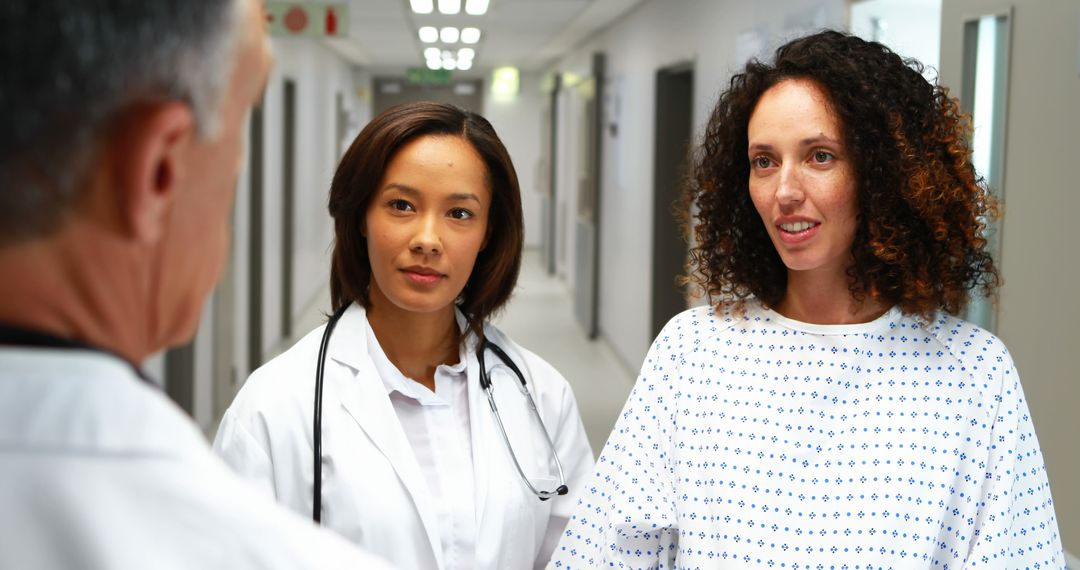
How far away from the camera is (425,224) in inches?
65.9

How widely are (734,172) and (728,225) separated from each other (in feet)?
0.29

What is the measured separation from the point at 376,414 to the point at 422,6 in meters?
6.18

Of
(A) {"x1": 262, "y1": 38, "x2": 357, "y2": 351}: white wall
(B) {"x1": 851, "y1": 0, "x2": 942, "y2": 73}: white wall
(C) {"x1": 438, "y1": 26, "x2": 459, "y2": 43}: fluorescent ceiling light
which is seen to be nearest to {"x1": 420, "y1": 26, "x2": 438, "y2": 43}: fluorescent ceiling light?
(C) {"x1": 438, "y1": 26, "x2": 459, "y2": 43}: fluorescent ceiling light

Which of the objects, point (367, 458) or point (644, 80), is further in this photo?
point (644, 80)

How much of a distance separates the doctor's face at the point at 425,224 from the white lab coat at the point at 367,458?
120mm

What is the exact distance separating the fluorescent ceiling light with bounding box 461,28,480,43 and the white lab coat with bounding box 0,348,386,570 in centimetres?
906

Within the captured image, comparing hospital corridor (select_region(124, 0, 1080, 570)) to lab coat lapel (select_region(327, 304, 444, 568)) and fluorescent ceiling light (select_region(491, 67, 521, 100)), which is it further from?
fluorescent ceiling light (select_region(491, 67, 521, 100))

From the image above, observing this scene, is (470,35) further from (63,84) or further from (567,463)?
(63,84)

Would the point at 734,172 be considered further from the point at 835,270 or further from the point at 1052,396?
the point at 1052,396

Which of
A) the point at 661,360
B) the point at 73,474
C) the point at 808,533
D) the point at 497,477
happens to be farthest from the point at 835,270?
the point at 73,474

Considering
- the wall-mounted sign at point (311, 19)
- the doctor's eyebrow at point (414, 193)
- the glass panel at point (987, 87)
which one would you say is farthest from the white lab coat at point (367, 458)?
the wall-mounted sign at point (311, 19)

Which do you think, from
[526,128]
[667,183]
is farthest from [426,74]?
[667,183]

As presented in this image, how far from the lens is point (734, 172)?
5.82 ft

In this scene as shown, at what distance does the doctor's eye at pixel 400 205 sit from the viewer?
169cm
